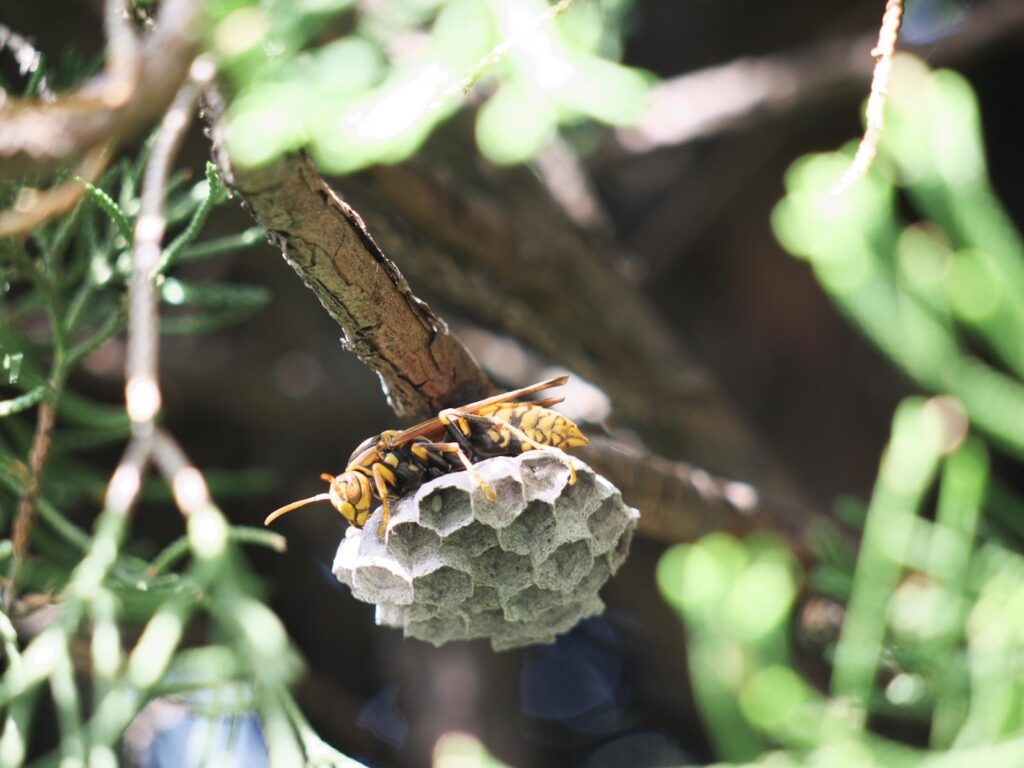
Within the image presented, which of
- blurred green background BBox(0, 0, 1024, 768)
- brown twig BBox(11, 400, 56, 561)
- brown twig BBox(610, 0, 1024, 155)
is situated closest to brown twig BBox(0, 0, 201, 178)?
blurred green background BBox(0, 0, 1024, 768)

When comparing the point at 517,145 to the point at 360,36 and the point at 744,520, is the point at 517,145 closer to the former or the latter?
the point at 360,36

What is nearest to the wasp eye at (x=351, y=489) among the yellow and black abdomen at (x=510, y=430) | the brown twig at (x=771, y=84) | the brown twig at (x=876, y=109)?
the yellow and black abdomen at (x=510, y=430)

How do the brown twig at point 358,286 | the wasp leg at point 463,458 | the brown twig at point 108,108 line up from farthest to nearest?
the wasp leg at point 463,458, the brown twig at point 358,286, the brown twig at point 108,108

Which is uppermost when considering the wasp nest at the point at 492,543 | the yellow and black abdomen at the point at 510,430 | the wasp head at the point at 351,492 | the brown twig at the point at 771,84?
the brown twig at the point at 771,84

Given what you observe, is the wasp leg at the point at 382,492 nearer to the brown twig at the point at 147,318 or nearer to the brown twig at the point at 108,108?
the brown twig at the point at 147,318

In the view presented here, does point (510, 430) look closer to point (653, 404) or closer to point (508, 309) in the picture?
point (508, 309)

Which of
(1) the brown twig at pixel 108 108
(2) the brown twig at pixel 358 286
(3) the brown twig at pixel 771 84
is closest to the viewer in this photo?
(1) the brown twig at pixel 108 108

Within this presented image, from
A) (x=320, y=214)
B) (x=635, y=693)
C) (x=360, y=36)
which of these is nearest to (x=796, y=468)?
(x=635, y=693)
